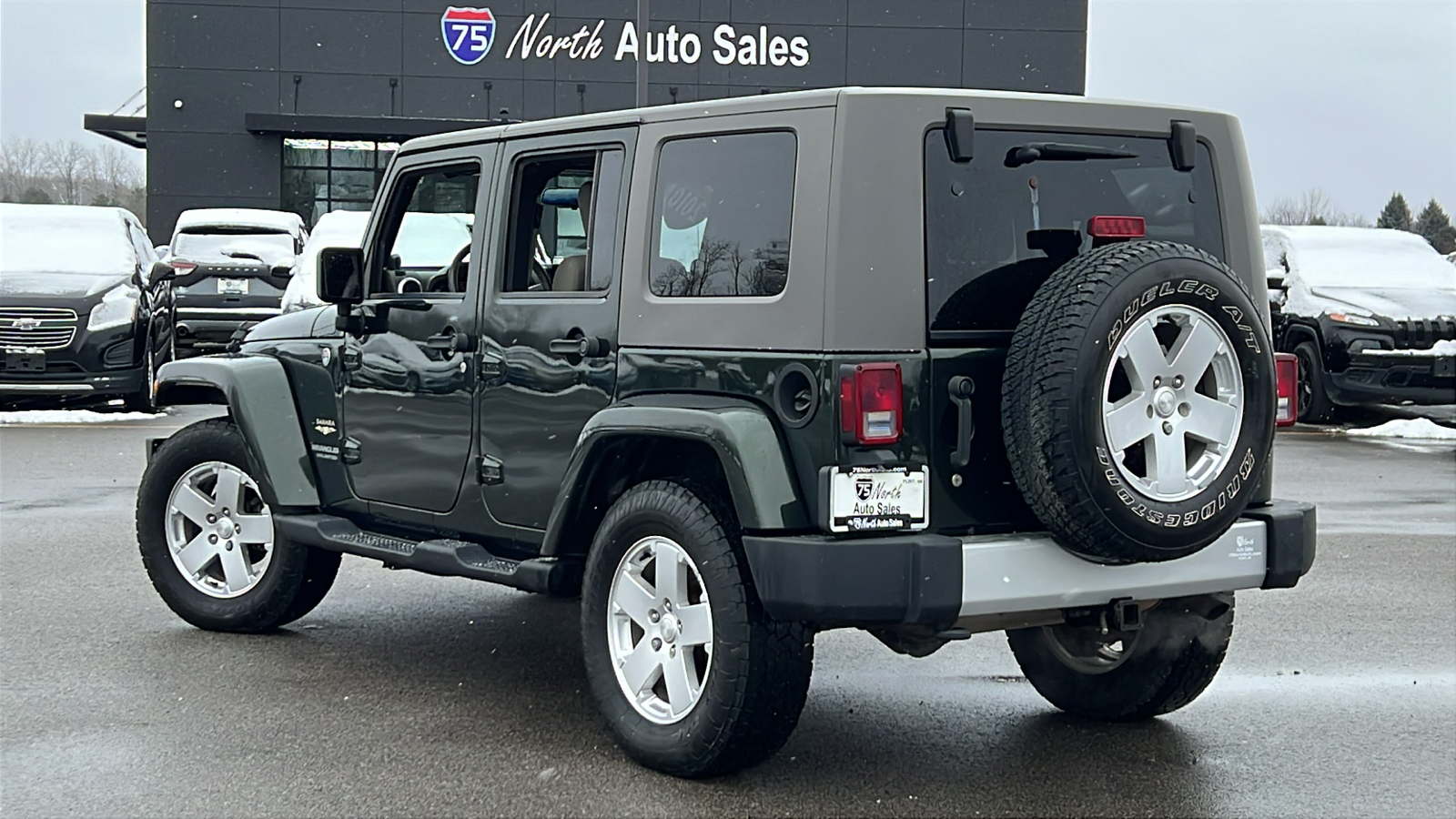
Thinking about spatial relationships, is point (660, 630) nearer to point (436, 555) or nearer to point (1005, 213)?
point (436, 555)

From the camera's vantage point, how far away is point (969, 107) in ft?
15.8

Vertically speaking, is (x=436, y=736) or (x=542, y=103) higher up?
(x=542, y=103)

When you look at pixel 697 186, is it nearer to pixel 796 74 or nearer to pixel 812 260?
pixel 812 260

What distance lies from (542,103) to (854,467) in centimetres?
3418

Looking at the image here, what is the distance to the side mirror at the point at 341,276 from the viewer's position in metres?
6.34

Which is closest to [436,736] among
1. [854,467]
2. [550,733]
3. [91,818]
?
[550,733]

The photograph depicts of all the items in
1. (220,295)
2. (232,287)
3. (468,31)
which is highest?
(468,31)

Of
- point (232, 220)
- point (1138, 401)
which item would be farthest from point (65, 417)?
point (1138, 401)

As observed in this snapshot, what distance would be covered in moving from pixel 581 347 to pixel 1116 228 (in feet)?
5.60

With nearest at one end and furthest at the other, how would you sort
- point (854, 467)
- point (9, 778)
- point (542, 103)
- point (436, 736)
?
point (854, 467), point (9, 778), point (436, 736), point (542, 103)

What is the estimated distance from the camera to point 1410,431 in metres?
16.3

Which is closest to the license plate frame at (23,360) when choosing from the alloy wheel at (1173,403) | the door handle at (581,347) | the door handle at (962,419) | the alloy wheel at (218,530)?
the alloy wheel at (218,530)

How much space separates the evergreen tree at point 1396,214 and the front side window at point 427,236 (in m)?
79.0

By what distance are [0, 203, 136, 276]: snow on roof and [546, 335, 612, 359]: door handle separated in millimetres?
12176
